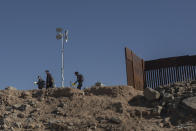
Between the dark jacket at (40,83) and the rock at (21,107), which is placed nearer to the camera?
the rock at (21,107)

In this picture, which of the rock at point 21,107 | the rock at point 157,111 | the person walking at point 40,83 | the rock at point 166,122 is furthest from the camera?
the person walking at point 40,83

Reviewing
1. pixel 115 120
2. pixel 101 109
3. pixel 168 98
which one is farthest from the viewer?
pixel 101 109

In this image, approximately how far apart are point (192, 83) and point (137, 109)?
2.80 meters

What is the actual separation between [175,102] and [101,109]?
8.18ft

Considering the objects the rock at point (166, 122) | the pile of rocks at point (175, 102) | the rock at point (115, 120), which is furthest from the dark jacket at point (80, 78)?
the rock at point (166, 122)

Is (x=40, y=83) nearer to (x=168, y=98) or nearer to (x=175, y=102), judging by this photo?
(x=168, y=98)

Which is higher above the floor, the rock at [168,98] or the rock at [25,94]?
the rock at [25,94]

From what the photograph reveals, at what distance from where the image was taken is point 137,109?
1109 cm

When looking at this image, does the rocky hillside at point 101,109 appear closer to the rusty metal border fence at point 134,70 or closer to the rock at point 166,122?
the rock at point 166,122

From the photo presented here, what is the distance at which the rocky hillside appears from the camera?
10.4 meters

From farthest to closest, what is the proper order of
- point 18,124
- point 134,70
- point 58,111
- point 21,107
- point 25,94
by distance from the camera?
1. point 134,70
2. point 25,94
3. point 21,107
4. point 58,111
5. point 18,124

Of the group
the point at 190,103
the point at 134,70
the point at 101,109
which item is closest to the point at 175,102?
the point at 190,103

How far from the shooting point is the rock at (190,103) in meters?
10.4

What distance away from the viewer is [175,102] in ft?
36.3
